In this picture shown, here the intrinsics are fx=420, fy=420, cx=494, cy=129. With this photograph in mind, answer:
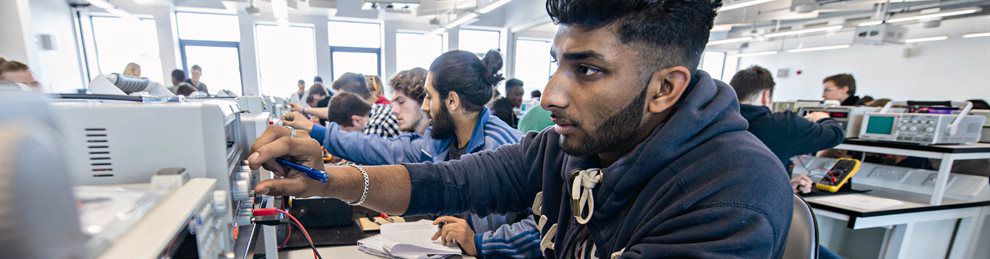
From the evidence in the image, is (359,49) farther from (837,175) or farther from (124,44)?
(837,175)

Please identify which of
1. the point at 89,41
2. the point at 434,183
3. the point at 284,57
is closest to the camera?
the point at 434,183

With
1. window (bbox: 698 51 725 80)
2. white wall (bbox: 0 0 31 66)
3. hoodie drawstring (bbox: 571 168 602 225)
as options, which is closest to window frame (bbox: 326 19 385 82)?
white wall (bbox: 0 0 31 66)

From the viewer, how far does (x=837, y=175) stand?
2.37 metres

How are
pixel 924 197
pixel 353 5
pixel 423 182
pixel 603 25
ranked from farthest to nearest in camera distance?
1. pixel 353 5
2. pixel 924 197
3. pixel 423 182
4. pixel 603 25

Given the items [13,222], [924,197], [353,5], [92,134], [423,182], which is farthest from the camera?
[353,5]

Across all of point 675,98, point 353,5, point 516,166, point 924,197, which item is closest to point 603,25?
point 675,98

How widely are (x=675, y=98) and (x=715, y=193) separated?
0.70 ft

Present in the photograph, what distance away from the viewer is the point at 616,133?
807mm

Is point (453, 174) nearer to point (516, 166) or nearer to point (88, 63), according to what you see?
point (516, 166)

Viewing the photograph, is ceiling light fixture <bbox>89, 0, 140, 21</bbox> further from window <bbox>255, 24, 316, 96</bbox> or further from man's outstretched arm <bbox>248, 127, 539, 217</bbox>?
man's outstretched arm <bbox>248, 127, 539, 217</bbox>

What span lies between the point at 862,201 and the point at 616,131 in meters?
2.20

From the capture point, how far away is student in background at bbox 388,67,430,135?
1993mm

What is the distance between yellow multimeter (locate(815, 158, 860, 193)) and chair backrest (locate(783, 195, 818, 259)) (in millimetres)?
1959

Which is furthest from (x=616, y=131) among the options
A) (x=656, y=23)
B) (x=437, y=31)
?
(x=437, y=31)
